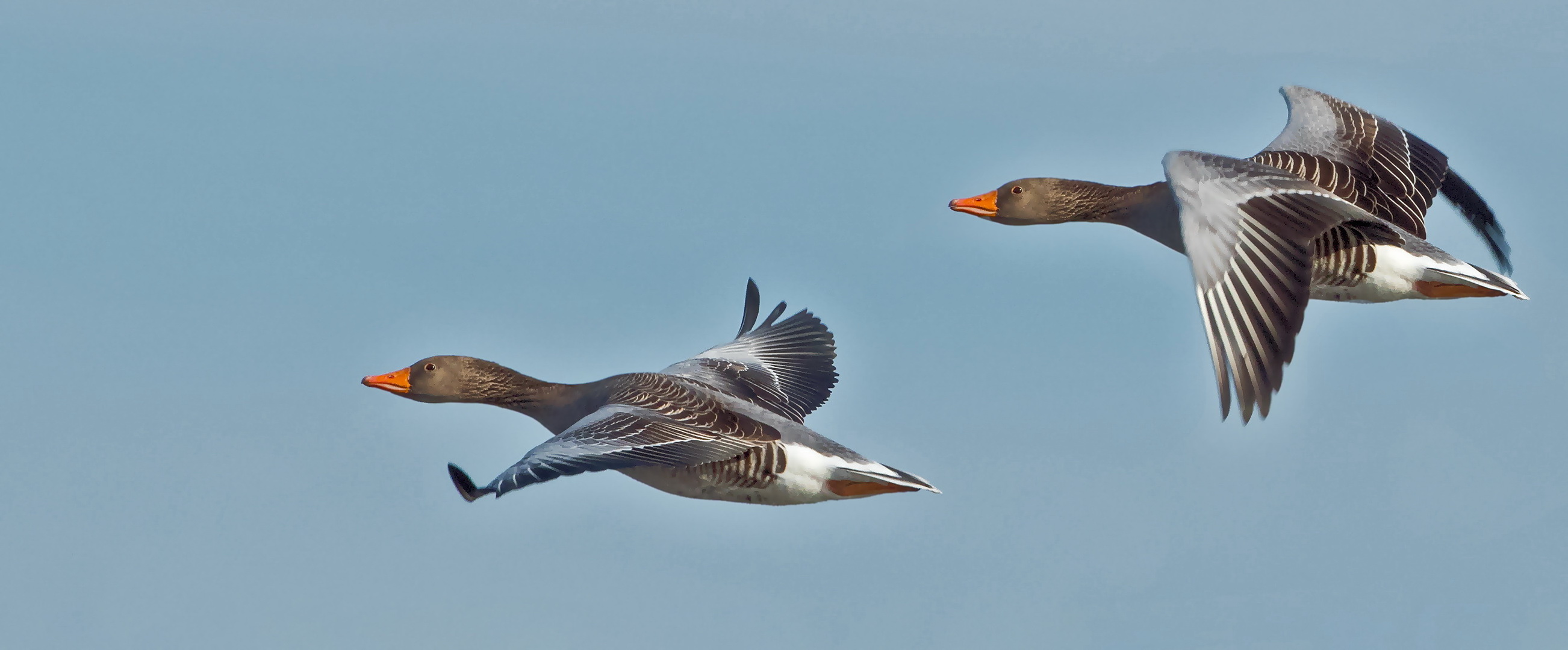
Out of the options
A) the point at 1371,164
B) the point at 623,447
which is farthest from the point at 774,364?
the point at 1371,164

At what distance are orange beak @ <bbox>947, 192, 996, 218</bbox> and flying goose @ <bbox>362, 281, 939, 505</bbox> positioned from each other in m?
2.22

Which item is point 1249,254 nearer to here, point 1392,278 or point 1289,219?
point 1289,219

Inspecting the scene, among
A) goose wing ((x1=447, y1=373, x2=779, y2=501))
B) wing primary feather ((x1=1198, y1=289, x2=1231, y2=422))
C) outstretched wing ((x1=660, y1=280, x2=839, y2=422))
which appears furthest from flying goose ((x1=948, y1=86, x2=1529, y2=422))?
goose wing ((x1=447, y1=373, x2=779, y2=501))

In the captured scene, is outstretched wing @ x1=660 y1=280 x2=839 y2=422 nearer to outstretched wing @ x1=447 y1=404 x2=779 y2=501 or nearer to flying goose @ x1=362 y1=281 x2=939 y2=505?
flying goose @ x1=362 y1=281 x2=939 y2=505

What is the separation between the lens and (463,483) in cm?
1556

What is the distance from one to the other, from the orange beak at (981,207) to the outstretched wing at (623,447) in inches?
142

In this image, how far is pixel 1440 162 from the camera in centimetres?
1978

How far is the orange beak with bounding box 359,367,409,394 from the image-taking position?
19.0 metres

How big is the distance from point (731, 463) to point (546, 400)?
2.68 metres

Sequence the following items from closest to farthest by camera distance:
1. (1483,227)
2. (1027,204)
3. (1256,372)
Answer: (1256,372)
(1027,204)
(1483,227)

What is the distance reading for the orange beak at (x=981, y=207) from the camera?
760 inches

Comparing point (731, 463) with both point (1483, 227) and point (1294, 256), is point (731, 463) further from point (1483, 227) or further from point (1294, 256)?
point (1483, 227)

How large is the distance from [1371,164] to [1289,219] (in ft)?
14.2

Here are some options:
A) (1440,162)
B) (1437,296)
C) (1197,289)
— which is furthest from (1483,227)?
(1197,289)
